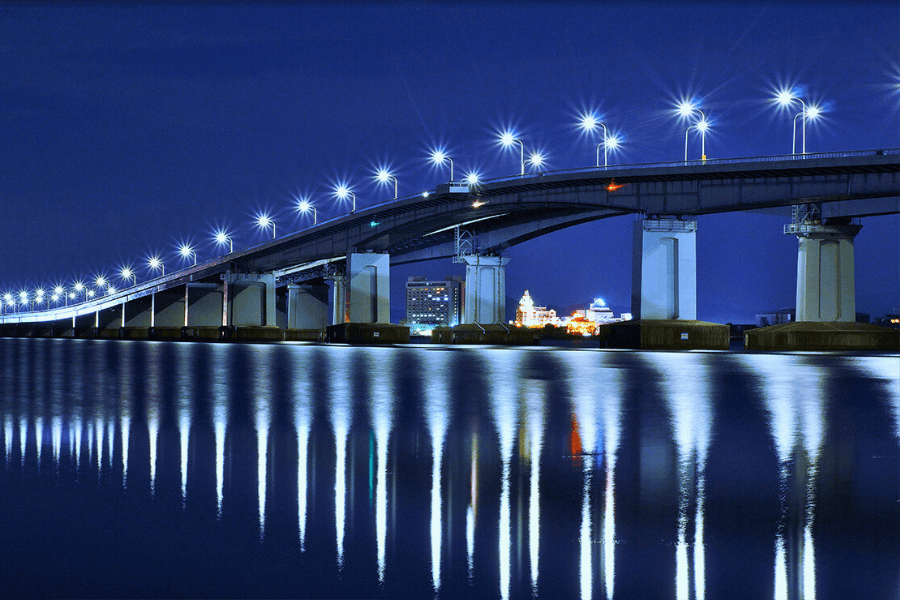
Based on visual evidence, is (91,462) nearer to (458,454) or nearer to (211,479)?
(211,479)

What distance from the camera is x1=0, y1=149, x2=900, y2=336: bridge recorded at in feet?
197

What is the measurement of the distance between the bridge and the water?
1768 inches

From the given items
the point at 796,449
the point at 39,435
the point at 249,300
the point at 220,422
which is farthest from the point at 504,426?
the point at 249,300

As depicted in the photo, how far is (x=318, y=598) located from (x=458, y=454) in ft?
19.7

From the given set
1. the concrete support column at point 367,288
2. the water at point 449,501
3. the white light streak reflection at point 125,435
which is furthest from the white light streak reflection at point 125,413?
the concrete support column at point 367,288

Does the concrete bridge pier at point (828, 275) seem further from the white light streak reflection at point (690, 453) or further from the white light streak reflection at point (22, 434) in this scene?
the white light streak reflection at point (22, 434)

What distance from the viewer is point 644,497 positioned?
8.55m

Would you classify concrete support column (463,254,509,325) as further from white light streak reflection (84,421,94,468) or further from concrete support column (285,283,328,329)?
white light streak reflection (84,421,94,468)

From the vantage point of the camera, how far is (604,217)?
268 ft

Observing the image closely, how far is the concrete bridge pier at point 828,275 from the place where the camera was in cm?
6494

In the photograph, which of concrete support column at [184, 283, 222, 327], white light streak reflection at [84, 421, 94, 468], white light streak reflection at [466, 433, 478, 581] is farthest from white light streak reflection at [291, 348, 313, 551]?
concrete support column at [184, 283, 222, 327]

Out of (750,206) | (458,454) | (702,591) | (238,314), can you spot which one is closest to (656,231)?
(750,206)

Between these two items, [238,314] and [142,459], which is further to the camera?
[238,314]

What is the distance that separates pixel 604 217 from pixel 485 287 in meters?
17.5
